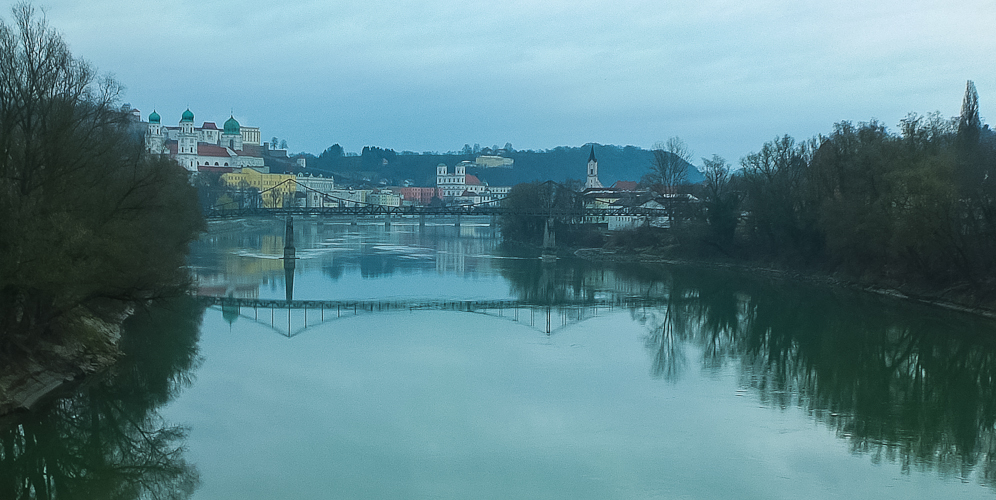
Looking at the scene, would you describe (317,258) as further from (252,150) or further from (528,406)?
(252,150)

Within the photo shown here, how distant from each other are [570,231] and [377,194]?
5489 centimetres

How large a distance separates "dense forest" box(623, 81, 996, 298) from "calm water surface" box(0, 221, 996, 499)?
1392 mm

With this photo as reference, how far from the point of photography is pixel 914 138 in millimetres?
21172

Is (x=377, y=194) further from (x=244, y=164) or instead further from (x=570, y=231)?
(x=570, y=231)

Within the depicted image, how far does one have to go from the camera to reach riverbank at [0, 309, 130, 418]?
32.0ft

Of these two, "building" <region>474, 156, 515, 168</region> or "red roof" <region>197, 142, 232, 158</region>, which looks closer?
"red roof" <region>197, 142, 232, 158</region>

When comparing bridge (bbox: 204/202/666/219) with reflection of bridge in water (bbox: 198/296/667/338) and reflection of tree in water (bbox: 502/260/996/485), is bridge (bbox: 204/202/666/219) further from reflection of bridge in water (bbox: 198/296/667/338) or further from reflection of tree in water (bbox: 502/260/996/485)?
reflection of bridge in water (bbox: 198/296/667/338)

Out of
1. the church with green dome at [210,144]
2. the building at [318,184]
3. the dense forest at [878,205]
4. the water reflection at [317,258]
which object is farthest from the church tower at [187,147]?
the dense forest at [878,205]

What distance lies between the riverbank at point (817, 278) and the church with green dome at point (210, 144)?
44.9 metres

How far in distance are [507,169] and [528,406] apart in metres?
118

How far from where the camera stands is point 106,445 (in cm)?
937

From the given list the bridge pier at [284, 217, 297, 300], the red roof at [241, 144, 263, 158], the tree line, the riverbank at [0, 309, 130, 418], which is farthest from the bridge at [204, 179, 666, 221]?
the red roof at [241, 144, 263, 158]

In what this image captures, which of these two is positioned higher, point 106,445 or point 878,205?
point 878,205

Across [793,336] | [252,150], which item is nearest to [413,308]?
[793,336]
